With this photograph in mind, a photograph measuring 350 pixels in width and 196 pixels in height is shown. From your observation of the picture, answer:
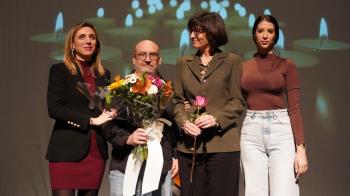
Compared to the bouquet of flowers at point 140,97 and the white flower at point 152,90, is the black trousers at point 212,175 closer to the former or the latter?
the bouquet of flowers at point 140,97

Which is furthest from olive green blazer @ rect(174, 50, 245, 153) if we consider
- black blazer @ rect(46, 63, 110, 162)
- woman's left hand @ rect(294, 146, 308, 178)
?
black blazer @ rect(46, 63, 110, 162)

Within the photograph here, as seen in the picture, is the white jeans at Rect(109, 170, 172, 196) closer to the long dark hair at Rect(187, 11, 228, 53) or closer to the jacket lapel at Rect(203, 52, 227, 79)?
the jacket lapel at Rect(203, 52, 227, 79)

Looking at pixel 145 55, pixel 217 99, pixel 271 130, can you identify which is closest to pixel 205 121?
pixel 217 99

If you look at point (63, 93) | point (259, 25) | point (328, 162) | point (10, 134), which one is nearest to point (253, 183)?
point (259, 25)

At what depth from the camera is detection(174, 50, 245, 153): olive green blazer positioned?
8.23 feet

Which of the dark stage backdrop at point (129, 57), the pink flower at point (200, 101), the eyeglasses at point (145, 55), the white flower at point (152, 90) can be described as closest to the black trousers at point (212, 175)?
the pink flower at point (200, 101)

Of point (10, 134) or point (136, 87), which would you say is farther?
point (10, 134)

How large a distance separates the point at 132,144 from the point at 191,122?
329 millimetres

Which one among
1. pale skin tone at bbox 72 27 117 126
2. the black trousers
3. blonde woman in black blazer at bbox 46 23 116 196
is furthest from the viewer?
pale skin tone at bbox 72 27 117 126

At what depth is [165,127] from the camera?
264cm

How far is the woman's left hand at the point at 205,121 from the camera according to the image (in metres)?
2.44

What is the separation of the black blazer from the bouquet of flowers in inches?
9.6

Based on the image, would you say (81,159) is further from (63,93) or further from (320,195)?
(320,195)

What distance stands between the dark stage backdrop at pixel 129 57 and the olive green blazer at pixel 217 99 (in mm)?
1780
